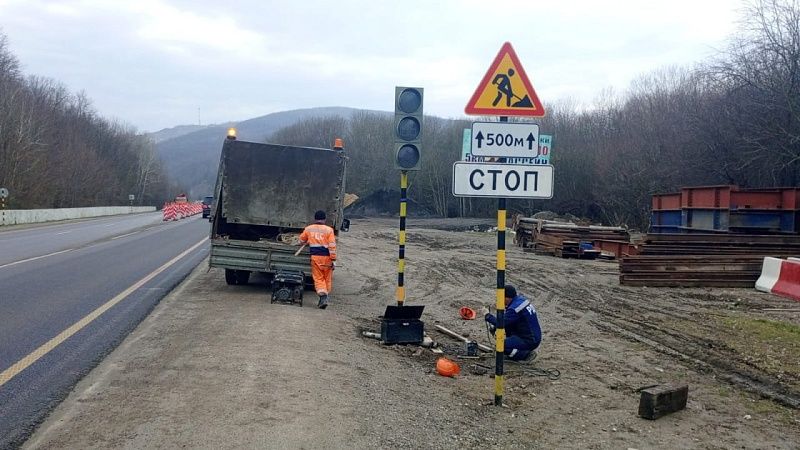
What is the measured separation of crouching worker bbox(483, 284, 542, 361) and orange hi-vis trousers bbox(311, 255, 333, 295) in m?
3.54

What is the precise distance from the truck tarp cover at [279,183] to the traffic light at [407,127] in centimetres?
399

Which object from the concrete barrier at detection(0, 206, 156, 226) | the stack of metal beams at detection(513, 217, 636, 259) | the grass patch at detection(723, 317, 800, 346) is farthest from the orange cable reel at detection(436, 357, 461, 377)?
the concrete barrier at detection(0, 206, 156, 226)

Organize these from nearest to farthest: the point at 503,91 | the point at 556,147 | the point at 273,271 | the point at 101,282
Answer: the point at 503,91, the point at 273,271, the point at 101,282, the point at 556,147

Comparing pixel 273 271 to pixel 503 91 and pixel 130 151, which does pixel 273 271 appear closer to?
pixel 503 91

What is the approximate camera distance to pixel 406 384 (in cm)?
673

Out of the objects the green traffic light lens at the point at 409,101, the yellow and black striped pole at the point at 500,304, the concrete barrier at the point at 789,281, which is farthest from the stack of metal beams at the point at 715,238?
the yellow and black striped pole at the point at 500,304

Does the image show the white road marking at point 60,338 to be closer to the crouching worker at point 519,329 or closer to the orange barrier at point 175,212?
Answer: the crouching worker at point 519,329

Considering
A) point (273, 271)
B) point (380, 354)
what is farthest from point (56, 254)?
point (380, 354)

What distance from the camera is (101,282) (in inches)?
504

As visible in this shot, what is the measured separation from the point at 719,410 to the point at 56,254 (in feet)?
58.0

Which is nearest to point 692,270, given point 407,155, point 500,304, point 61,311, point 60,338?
point 407,155

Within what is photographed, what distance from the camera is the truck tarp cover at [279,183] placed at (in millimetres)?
12862

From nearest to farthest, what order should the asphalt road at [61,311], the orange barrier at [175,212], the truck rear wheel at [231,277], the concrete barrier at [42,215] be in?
the asphalt road at [61,311] < the truck rear wheel at [231,277] < the concrete barrier at [42,215] < the orange barrier at [175,212]

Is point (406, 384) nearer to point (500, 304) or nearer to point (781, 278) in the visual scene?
point (500, 304)
